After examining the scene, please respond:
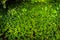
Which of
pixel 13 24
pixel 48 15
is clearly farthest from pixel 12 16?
pixel 48 15

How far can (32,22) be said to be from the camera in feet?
10.8

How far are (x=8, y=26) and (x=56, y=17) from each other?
1168 millimetres

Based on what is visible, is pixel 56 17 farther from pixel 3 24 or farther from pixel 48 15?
pixel 3 24

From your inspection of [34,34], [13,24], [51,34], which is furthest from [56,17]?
[13,24]

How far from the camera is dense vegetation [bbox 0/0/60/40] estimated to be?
3.26m

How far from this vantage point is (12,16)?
3393mm

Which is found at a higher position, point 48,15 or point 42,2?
point 42,2

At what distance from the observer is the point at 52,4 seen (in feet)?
11.3

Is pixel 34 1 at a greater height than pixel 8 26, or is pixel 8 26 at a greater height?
pixel 34 1

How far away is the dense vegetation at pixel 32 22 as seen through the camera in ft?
10.7

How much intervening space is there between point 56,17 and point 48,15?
203 millimetres

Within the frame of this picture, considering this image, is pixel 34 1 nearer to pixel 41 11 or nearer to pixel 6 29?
pixel 41 11

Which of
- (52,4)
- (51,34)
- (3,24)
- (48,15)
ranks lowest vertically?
(51,34)

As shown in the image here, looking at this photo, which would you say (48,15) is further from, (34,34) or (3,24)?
(3,24)
